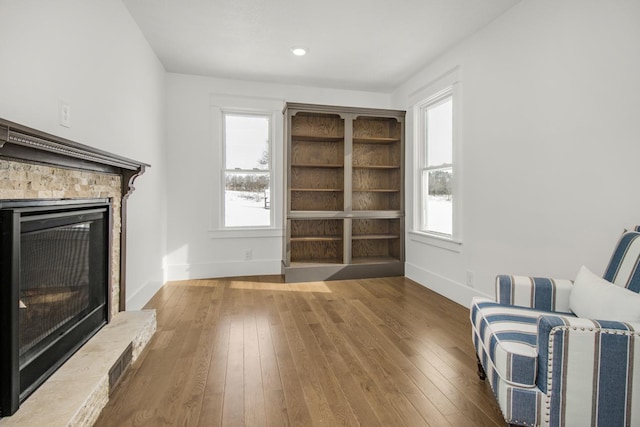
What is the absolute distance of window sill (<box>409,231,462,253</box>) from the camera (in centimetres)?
354

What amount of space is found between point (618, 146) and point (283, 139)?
351 cm

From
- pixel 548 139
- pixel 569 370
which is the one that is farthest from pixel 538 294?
pixel 548 139

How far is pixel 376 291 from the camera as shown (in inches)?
152

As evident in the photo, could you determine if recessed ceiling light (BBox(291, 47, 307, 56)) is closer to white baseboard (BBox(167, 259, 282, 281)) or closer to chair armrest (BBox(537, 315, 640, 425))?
white baseboard (BBox(167, 259, 282, 281))

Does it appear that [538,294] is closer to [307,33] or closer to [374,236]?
[374,236]

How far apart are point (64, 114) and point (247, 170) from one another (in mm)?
2708

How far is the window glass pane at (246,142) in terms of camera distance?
450 cm

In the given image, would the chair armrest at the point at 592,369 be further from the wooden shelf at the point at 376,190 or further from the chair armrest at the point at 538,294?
the wooden shelf at the point at 376,190

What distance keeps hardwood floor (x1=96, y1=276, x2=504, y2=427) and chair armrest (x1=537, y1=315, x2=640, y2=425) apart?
0.42 meters

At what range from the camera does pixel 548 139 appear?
2494mm

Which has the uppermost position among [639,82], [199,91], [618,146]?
[199,91]

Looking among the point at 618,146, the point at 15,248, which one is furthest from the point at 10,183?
the point at 618,146

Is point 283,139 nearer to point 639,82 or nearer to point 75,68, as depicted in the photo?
point 75,68

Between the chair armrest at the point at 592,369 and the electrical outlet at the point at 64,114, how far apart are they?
2.61 m
